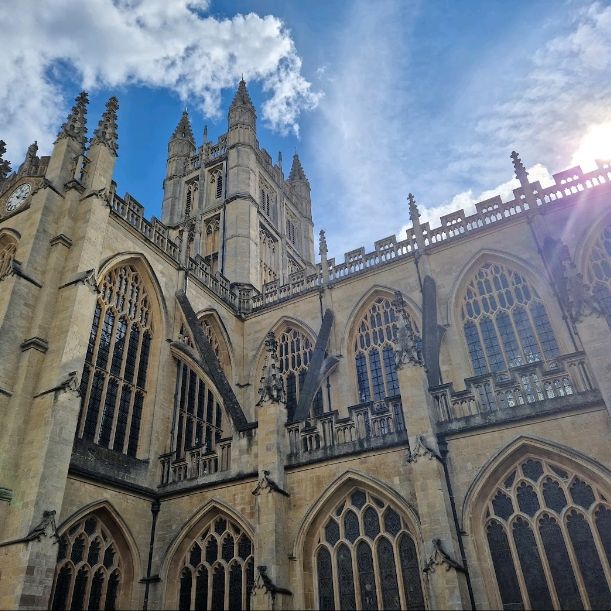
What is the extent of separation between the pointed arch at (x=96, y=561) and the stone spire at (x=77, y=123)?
418 inches

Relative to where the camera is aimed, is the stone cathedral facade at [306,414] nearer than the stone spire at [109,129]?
Yes

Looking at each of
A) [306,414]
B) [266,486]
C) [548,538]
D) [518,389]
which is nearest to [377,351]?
[306,414]

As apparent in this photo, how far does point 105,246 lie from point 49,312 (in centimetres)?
287

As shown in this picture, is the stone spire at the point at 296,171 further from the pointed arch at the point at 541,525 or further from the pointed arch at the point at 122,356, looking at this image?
the pointed arch at the point at 541,525

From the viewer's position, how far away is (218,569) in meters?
12.4

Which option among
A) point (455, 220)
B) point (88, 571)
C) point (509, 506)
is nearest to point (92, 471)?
point (88, 571)

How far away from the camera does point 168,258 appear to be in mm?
17688

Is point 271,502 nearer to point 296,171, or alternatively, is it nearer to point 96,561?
point 96,561

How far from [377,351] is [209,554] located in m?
8.50

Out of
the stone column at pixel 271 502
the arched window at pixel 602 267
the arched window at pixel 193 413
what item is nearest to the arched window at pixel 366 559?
the stone column at pixel 271 502

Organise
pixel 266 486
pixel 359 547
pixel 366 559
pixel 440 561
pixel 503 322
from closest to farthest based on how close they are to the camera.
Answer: pixel 440 561
pixel 366 559
pixel 359 547
pixel 266 486
pixel 503 322

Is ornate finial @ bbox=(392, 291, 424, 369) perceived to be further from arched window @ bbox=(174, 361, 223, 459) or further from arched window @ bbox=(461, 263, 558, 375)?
arched window @ bbox=(174, 361, 223, 459)

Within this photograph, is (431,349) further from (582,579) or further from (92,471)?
(92,471)

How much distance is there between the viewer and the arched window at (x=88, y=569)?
11219mm
